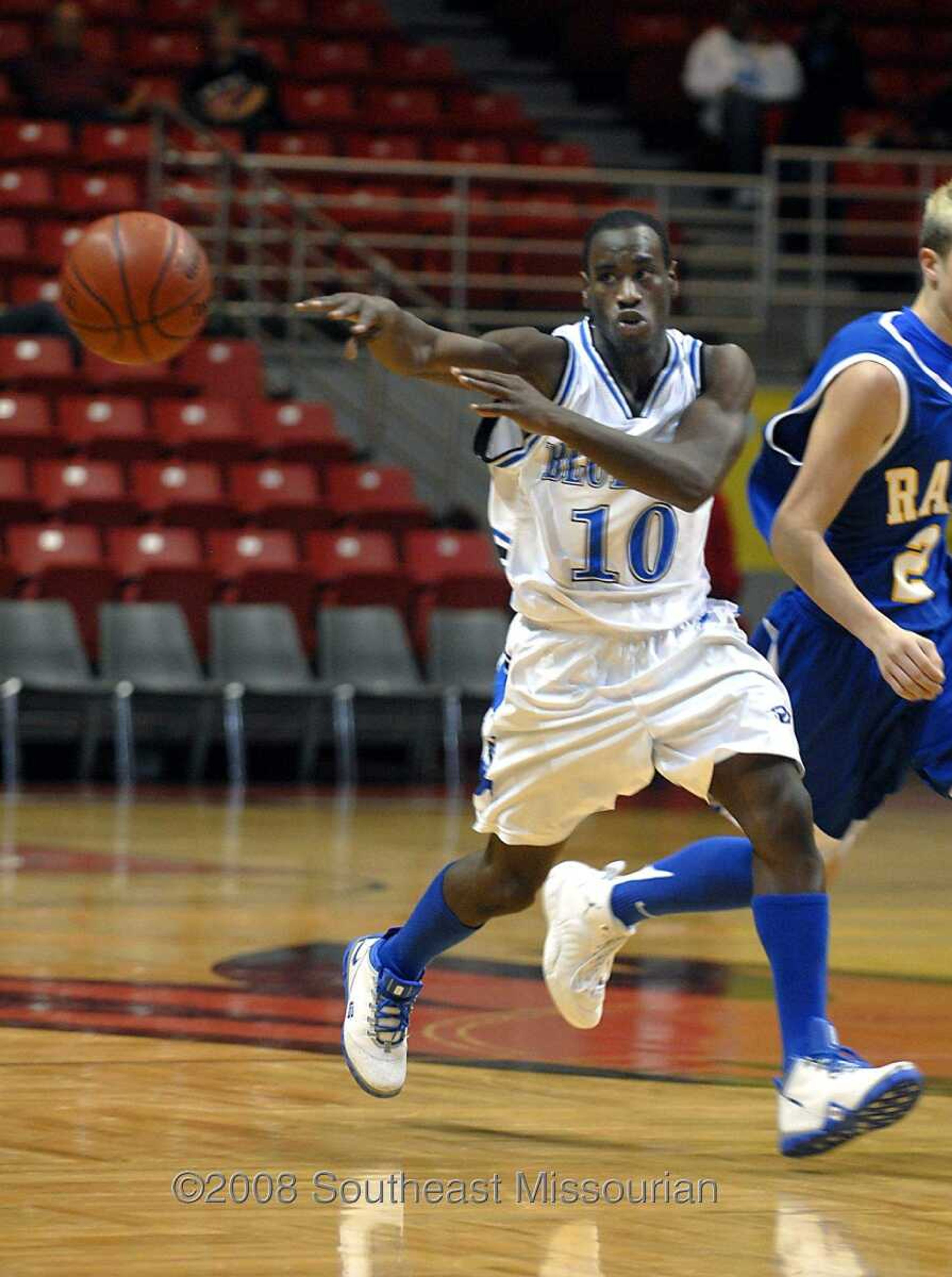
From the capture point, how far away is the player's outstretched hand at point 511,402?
12.4 ft

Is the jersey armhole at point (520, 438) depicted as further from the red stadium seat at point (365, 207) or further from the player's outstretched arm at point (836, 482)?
the red stadium seat at point (365, 207)

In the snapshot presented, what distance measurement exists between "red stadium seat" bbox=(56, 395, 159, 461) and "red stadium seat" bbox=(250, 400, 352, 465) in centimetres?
64

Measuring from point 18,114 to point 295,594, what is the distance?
4482 millimetres

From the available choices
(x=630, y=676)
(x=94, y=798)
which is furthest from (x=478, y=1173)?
(x=94, y=798)

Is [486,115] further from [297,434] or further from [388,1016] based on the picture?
[388,1016]

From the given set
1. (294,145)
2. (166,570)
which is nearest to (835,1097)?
(166,570)

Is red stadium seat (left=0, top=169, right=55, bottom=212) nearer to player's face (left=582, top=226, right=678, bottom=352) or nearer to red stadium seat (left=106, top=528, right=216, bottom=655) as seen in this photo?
red stadium seat (left=106, top=528, right=216, bottom=655)

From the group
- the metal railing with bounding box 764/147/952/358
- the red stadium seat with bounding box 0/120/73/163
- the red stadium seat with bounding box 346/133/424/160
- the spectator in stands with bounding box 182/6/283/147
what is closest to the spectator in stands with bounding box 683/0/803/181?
the metal railing with bounding box 764/147/952/358

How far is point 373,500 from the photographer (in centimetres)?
1280

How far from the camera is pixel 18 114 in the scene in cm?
1459

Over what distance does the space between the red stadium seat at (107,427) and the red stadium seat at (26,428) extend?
4.2 inches

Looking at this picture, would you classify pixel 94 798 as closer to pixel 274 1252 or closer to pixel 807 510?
pixel 807 510

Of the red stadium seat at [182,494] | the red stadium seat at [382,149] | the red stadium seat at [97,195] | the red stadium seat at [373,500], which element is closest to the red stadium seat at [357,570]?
the red stadium seat at [373,500]

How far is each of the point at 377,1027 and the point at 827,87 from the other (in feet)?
41.2
